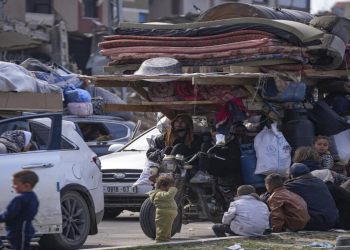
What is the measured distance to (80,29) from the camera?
125 ft

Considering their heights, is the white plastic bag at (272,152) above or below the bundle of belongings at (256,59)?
below

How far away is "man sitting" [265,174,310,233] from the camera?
9695 millimetres

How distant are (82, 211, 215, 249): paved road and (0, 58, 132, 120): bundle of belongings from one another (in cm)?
253

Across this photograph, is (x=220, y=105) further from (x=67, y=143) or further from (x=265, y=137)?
(x=67, y=143)

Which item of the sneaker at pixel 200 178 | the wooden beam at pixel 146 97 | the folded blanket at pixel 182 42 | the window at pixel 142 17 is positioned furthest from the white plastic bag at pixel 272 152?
the window at pixel 142 17

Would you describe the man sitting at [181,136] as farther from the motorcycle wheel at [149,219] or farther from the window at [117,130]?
the window at [117,130]

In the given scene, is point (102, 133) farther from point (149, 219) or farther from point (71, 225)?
point (71, 225)

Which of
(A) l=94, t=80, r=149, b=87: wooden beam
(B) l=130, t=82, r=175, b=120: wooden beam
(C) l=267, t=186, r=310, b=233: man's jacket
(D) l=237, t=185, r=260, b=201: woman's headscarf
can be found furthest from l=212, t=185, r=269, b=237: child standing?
(A) l=94, t=80, r=149, b=87: wooden beam

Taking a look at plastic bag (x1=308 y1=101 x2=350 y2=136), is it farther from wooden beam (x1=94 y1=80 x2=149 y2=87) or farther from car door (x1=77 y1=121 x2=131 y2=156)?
car door (x1=77 y1=121 x2=131 y2=156)

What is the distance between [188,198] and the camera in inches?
417

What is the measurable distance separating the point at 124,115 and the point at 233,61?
25.7 feet

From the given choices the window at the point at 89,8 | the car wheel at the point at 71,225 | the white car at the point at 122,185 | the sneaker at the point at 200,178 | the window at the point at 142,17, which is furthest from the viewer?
the window at the point at 142,17

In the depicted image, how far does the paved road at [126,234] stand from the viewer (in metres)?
10.1

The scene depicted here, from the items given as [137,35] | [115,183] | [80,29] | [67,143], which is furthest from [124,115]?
[80,29]
